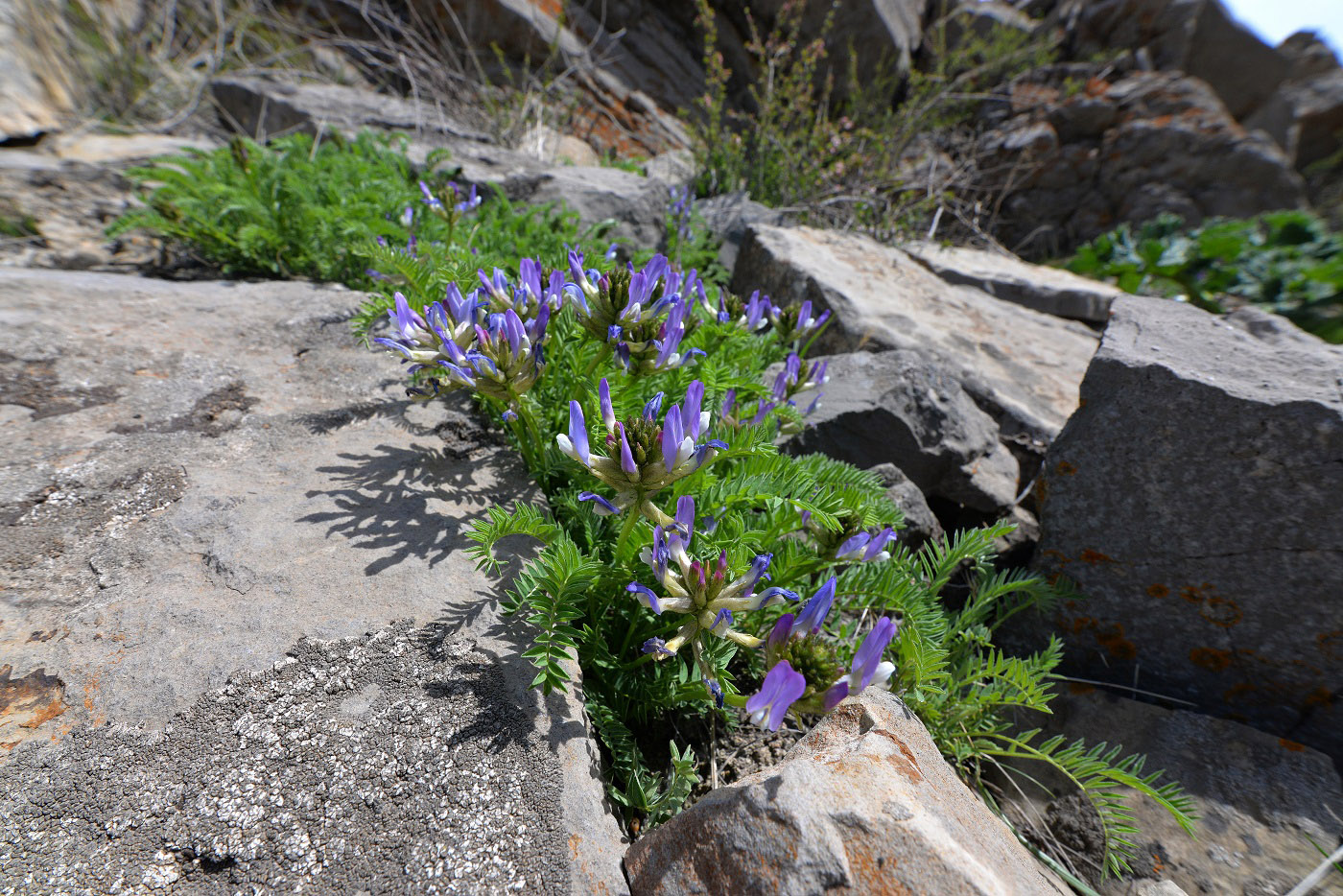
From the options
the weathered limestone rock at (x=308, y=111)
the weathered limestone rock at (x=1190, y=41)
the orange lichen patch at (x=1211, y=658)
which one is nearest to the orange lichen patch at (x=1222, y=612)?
the orange lichen patch at (x=1211, y=658)

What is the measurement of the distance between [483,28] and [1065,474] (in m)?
9.42

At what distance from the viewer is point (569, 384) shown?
2420 millimetres

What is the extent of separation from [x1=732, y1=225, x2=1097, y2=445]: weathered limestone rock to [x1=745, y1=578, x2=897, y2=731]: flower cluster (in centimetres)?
238

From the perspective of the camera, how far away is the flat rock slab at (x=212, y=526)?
149 cm

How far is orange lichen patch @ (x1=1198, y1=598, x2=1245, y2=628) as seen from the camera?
7.33 feet

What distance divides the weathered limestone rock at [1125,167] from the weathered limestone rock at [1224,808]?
1095 cm

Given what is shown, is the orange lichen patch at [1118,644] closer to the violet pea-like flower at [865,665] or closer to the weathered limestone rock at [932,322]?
the weathered limestone rock at [932,322]

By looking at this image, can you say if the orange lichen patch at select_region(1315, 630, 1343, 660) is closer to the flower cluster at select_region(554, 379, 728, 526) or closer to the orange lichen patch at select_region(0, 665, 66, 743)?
the flower cluster at select_region(554, 379, 728, 526)

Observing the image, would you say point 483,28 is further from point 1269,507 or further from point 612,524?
point 1269,507

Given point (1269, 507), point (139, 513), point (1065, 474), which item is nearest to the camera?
point (139, 513)

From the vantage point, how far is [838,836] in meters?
1.23

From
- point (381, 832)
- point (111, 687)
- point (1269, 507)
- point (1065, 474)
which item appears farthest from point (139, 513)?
point (1269, 507)

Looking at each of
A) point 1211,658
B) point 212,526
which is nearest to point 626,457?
point 212,526

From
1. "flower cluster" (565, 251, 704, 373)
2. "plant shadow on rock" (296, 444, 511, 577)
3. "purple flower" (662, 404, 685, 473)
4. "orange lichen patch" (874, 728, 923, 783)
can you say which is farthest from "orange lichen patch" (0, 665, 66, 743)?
"orange lichen patch" (874, 728, 923, 783)
